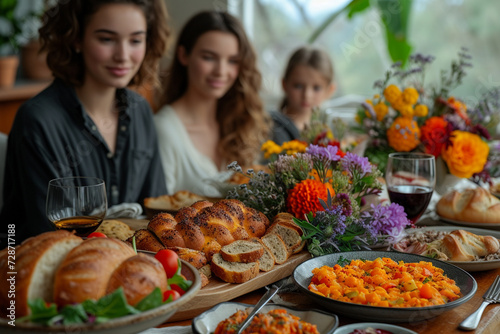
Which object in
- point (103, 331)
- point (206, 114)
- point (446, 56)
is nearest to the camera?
Result: point (103, 331)

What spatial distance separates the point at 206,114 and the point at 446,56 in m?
2.97

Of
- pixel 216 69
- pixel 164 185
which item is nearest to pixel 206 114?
pixel 216 69

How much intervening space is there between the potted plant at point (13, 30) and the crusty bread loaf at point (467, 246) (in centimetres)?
419

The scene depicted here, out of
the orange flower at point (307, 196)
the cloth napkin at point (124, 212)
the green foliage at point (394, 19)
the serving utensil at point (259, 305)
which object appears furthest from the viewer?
the green foliage at point (394, 19)

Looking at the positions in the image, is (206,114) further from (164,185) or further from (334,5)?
(334,5)

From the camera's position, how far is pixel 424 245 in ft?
5.09

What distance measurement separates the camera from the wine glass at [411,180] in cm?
170

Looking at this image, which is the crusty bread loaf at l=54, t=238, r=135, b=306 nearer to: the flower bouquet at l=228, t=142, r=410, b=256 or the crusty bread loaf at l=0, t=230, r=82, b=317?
the crusty bread loaf at l=0, t=230, r=82, b=317

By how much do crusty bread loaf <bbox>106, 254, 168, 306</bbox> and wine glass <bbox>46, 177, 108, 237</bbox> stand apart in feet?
1.51

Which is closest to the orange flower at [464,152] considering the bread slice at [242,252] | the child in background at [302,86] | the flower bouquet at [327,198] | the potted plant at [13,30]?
the flower bouquet at [327,198]

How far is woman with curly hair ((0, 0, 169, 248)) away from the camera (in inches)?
94.7

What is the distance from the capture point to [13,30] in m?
5.00

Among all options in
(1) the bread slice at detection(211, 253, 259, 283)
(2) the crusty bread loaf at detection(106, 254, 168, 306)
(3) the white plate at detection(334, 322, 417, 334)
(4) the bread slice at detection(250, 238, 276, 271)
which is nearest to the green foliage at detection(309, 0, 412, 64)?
(4) the bread slice at detection(250, 238, 276, 271)

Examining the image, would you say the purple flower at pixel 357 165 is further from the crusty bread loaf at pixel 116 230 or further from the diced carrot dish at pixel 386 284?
the crusty bread loaf at pixel 116 230
